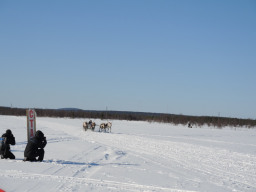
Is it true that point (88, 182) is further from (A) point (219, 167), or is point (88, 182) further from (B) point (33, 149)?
(A) point (219, 167)

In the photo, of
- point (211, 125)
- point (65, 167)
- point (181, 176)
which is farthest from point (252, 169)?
point (211, 125)

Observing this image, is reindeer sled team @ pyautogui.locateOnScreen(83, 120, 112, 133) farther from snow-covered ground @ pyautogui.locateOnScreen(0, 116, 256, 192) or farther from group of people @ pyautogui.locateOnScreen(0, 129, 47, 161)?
group of people @ pyautogui.locateOnScreen(0, 129, 47, 161)

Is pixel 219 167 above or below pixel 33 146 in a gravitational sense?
below

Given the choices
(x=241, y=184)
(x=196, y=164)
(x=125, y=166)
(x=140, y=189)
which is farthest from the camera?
(x=196, y=164)

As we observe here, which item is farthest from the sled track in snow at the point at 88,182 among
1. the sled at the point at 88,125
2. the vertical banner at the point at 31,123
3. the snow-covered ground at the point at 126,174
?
the sled at the point at 88,125

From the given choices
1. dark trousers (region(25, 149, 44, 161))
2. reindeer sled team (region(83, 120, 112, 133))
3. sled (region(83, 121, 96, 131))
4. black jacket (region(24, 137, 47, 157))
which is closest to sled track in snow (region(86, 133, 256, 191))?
dark trousers (region(25, 149, 44, 161))

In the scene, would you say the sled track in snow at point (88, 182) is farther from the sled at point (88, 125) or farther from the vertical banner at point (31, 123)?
the sled at point (88, 125)

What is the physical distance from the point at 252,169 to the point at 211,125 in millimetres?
35648

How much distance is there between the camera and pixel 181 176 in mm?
8320

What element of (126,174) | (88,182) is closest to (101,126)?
(126,174)

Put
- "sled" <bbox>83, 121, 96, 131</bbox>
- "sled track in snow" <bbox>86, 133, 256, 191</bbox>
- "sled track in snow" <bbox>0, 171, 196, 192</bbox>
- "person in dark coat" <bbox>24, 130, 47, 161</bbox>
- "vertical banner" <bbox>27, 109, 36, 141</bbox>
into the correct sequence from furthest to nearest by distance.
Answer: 1. "sled" <bbox>83, 121, 96, 131</bbox>
2. "vertical banner" <bbox>27, 109, 36, 141</bbox>
3. "person in dark coat" <bbox>24, 130, 47, 161</bbox>
4. "sled track in snow" <bbox>86, 133, 256, 191</bbox>
5. "sled track in snow" <bbox>0, 171, 196, 192</bbox>

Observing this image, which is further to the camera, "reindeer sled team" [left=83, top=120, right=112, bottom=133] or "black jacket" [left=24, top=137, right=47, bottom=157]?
"reindeer sled team" [left=83, top=120, right=112, bottom=133]

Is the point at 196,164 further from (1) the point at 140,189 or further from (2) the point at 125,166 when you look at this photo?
(1) the point at 140,189

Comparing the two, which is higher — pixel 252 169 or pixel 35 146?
pixel 35 146
